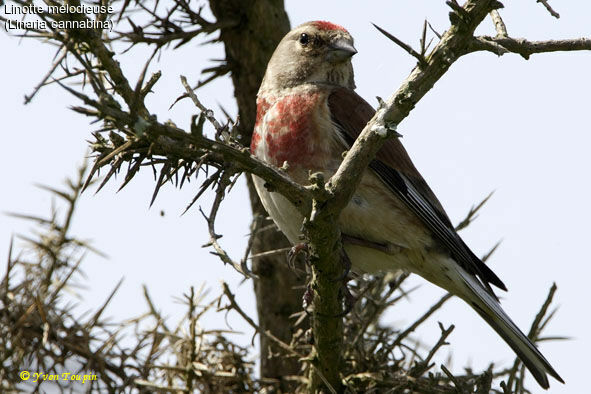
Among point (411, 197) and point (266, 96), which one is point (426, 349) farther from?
point (266, 96)

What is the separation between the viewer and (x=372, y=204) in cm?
373

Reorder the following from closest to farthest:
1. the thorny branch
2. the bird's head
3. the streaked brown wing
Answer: the thorny branch
the streaked brown wing
the bird's head

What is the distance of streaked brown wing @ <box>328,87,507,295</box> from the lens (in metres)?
3.88

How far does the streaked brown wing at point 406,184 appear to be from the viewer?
3.88 meters

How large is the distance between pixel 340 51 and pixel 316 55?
152 mm

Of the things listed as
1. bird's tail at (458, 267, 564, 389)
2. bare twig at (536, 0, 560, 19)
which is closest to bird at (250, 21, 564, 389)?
bird's tail at (458, 267, 564, 389)

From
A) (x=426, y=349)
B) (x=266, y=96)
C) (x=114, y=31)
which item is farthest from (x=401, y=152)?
(x=114, y=31)

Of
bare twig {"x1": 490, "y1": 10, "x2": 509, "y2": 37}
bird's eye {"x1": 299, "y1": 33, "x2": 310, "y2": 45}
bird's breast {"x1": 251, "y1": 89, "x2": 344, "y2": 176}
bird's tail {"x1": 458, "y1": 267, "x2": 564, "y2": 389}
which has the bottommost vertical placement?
bird's tail {"x1": 458, "y1": 267, "x2": 564, "y2": 389}

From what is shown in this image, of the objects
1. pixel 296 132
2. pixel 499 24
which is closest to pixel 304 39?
pixel 296 132

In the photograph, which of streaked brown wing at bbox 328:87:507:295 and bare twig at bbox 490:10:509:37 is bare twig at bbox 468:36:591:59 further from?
streaked brown wing at bbox 328:87:507:295

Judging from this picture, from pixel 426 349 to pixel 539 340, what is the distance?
59 centimetres

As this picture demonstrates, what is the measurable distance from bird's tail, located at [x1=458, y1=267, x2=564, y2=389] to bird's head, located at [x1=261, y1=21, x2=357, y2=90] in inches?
56.4

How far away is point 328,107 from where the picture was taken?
3.97 metres

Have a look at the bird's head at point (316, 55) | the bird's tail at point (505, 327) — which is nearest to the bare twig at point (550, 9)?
the bird's tail at point (505, 327)
